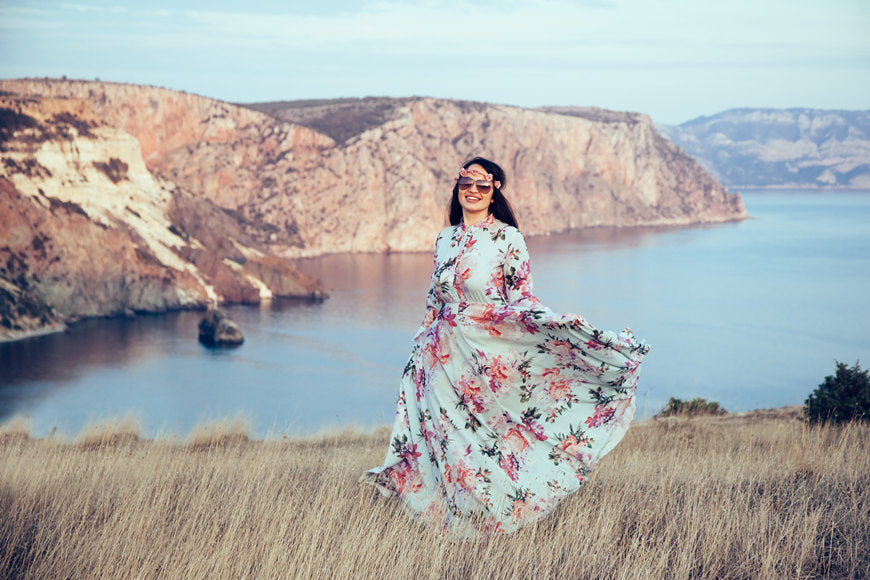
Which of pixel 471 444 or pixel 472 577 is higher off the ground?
pixel 471 444

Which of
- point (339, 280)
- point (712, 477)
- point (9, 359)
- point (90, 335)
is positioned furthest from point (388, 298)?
point (712, 477)

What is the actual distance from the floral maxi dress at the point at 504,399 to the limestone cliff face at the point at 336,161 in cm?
9373

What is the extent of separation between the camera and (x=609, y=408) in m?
4.91

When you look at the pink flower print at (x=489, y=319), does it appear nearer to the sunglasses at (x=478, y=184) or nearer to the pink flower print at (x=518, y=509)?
the sunglasses at (x=478, y=184)

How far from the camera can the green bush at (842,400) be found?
958cm

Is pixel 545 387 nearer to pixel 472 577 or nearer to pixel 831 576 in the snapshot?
pixel 472 577

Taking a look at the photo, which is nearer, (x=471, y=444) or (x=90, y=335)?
(x=471, y=444)

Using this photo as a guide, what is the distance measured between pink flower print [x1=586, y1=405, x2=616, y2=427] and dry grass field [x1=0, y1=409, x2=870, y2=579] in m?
0.44

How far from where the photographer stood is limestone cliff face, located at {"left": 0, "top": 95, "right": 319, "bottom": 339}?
200ft

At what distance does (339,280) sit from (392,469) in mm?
86778

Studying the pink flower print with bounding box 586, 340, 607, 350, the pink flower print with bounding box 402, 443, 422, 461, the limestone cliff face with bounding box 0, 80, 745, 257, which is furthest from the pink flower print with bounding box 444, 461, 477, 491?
the limestone cliff face with bounding box 0, 80, 745, 257

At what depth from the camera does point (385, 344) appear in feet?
192

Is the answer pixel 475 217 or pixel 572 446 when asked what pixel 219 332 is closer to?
pixel 475 217

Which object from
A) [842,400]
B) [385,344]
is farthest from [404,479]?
[385,344]
